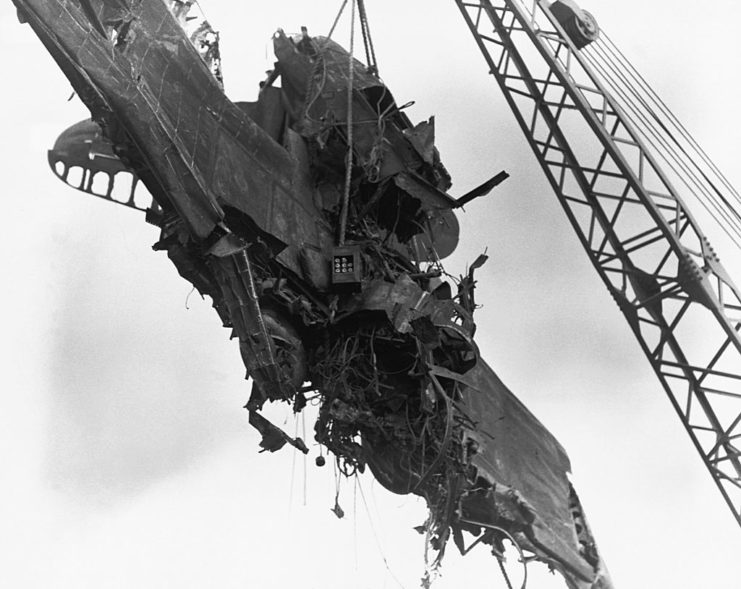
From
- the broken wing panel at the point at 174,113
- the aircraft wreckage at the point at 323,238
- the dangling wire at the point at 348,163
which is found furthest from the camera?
the dangling wire at the point at 348,163

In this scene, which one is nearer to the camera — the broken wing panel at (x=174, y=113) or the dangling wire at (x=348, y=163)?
the broken wing panel at (x=174, y=113)

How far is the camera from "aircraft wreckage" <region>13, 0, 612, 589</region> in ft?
36.2

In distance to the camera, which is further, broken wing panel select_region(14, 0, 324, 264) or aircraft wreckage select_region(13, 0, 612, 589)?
aircraft wreckage select_region(13, 0, 612, 589)

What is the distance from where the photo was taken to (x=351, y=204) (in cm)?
1403

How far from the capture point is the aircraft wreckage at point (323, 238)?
36.2 feet

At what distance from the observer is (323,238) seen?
44.1ft

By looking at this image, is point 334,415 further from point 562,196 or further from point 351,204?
point 562,196

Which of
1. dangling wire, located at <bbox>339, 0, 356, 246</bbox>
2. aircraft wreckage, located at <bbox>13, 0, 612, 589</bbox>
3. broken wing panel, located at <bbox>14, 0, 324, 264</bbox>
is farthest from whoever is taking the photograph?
dangling wire, located at <bbox>339, 0, 356, 246</bbox>

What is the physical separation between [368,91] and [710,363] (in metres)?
8.13

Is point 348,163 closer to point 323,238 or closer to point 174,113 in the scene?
point 323,238

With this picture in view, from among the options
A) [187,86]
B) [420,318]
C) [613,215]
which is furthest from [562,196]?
[187,86]

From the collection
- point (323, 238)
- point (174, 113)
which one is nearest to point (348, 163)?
point (323, 238)

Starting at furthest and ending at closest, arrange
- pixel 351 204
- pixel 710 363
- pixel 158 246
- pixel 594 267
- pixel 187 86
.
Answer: pixel 594 267
pixel 710 363
pixel 351 204
pixel 187 86
pixel 158 246

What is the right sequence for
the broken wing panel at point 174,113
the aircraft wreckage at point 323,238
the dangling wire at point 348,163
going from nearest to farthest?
the broken wing panel at point 174,113 → the aircraft wreckage at point 323,238 → the dangling wire at point 348,163
